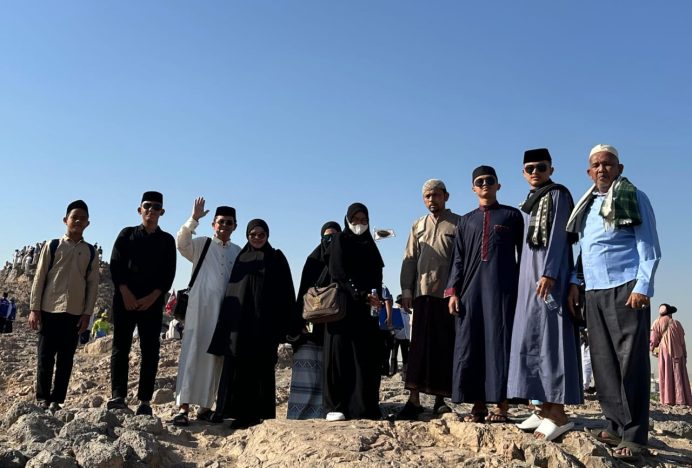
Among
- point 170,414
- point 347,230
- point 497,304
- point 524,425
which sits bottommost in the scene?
point 170,414

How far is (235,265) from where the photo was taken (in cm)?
525

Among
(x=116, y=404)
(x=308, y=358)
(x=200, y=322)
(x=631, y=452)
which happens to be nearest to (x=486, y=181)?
(x=631, y=452)

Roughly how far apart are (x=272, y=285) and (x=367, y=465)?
82.4 inches

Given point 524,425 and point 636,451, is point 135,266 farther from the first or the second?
point 636,451

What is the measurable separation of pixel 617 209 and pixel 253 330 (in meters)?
2.95

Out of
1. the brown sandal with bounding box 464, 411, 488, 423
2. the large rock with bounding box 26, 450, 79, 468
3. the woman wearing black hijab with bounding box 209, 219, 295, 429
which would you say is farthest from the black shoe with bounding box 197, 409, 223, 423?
the brown sandal with bounding box 464, 411, 488, 423

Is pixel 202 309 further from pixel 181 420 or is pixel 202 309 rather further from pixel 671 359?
pixel 671 359

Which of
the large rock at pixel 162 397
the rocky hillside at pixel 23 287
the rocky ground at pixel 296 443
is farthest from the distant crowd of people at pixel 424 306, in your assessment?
the rocky hillside at pixel 23 287

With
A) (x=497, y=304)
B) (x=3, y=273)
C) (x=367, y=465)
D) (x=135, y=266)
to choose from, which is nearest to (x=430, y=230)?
(x=497, y=304)

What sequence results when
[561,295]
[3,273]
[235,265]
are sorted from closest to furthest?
[561,295] < [235,265] < [3,273]

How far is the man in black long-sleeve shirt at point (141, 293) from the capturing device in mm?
4969

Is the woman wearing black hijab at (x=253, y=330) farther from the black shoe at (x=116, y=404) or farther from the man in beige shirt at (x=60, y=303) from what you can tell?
the man in beige shirt at (x=60, y=303)

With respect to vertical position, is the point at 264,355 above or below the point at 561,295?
below

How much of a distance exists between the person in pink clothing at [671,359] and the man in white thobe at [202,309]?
8.53m
